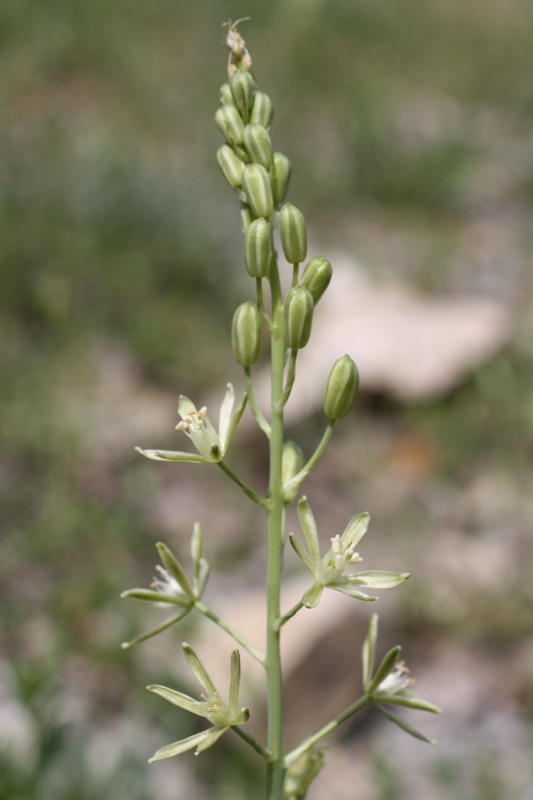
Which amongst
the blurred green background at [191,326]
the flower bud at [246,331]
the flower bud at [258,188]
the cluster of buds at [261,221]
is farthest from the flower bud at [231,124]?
the blurred green background at [191,326]

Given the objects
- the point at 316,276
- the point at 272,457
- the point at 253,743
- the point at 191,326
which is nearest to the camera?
the point at 253,743

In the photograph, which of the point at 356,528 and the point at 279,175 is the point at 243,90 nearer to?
the point at 279,175

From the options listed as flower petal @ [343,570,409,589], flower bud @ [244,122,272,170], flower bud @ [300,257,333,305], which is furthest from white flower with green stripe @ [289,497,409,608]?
flower bud @ [244,122,272,170]

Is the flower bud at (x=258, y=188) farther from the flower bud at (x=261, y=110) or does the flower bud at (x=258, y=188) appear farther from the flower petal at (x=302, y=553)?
the flower petal at (x=302, y=553)

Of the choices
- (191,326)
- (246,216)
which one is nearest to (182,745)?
(246,216)

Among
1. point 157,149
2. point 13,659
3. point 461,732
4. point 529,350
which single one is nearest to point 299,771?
point 13,659
